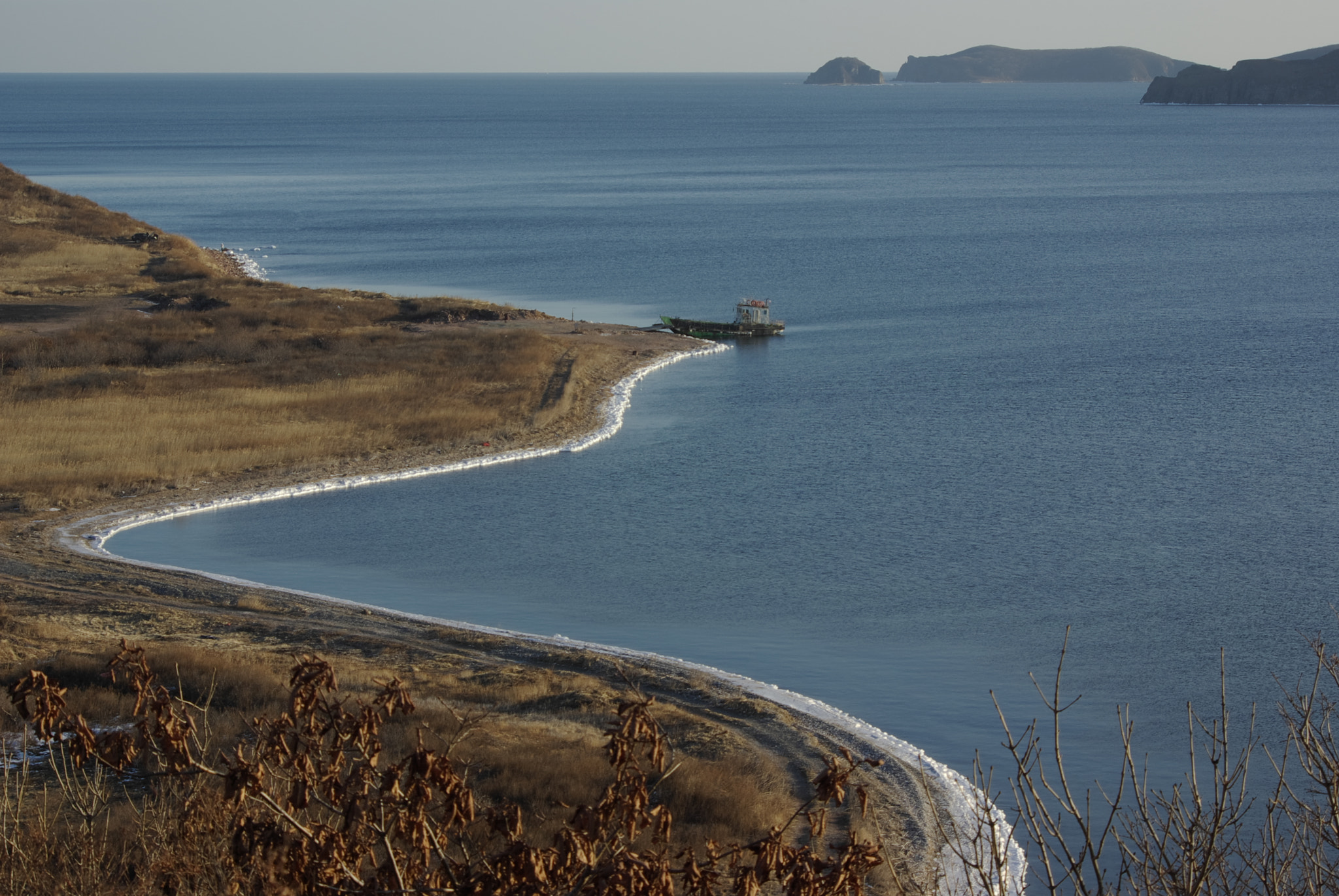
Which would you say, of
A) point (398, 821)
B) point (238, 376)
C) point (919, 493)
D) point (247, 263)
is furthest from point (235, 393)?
point (247, 263)

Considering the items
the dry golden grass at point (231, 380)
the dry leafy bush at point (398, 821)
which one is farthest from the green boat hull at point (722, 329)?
the dry leafy bush at point (398, 821)

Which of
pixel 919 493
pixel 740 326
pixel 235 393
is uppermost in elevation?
pixel 740 326

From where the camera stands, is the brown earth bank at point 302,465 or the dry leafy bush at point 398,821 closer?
the dry leafy bush at point 398,821

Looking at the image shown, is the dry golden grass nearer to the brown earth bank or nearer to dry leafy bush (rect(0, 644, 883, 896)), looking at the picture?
the brown earth bank

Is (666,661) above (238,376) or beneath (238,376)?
beneath

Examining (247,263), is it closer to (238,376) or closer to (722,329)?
(722,329)

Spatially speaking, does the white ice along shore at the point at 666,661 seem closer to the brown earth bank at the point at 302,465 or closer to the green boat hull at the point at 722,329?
the brown earth bank at the point at 302,465
